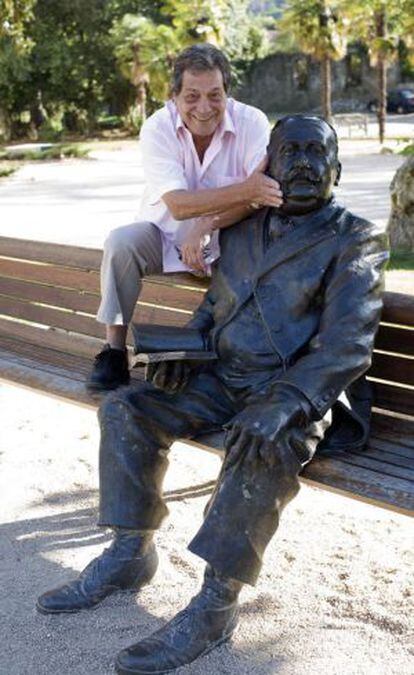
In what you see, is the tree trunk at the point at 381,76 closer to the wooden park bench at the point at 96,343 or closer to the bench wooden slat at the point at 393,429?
the wooden park bench at the point at 96,343

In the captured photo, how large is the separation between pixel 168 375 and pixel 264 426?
2.44 feet

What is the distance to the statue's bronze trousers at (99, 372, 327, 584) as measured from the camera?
10.0 feet

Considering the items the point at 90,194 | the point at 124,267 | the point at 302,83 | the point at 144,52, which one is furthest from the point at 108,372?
the point at 302,83

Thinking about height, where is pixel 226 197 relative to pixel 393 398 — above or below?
above

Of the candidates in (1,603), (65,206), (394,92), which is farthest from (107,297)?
(394,92)

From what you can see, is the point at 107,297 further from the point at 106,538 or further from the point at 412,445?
the point at 412,445

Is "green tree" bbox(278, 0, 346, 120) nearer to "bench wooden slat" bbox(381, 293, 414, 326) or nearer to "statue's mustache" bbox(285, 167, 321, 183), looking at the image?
"bench wooden slat" bbox(381, 293, 414, 326)

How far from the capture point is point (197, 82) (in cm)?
386

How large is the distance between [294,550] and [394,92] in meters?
50.2

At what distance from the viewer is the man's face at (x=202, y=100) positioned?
3.86m

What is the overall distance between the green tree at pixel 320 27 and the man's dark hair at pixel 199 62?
2959 cm

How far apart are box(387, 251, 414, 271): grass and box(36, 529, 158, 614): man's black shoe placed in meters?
6.83

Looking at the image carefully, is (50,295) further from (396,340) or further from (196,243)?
(396,340)

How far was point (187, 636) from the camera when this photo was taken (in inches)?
124
